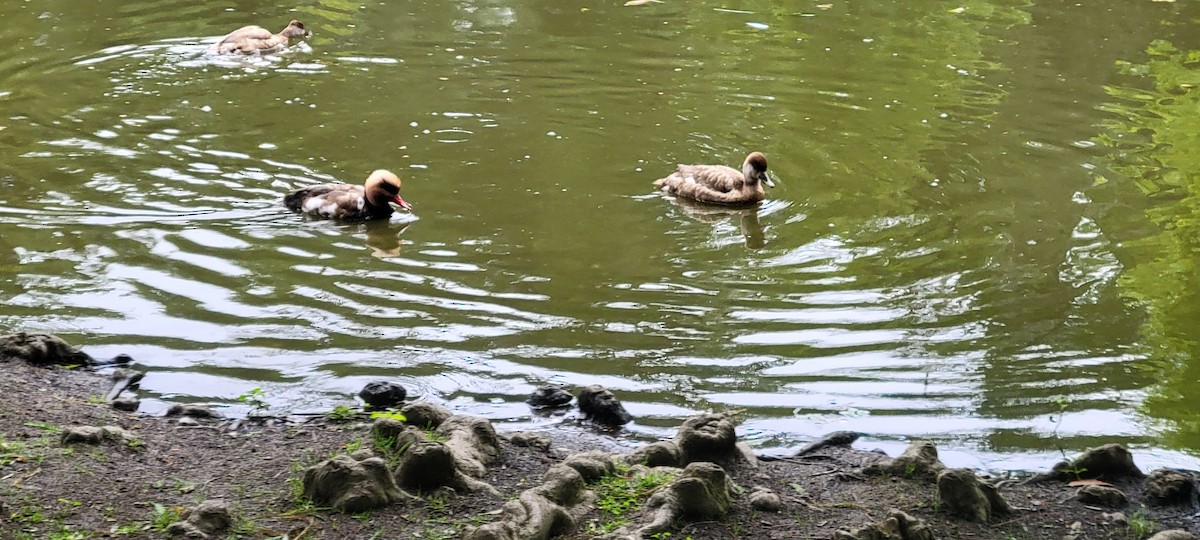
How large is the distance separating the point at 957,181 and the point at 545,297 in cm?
420

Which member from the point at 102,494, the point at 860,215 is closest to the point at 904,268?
the point at 860,215

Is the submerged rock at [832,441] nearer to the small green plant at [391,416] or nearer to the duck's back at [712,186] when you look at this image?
the small green plant at [391,416]

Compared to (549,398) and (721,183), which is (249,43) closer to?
(721,183)

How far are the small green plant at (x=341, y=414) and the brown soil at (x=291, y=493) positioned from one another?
57 millimetres

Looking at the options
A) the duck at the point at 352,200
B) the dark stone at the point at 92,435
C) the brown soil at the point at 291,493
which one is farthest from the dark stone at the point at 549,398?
the duck at the point at 352,200

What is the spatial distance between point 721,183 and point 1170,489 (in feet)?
17.9

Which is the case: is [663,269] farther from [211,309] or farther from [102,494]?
[102,494]

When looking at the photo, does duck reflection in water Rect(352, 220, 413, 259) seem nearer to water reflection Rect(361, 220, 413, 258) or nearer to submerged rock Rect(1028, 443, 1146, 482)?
water reflection Rect(361, 220, 413, 258)

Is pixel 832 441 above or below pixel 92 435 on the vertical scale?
below

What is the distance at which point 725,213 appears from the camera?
1042cm

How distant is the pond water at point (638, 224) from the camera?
7031mm

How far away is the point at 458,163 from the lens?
1124cm

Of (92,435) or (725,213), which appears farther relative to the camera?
(725,213)

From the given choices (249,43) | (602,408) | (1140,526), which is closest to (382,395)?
(602,408)
